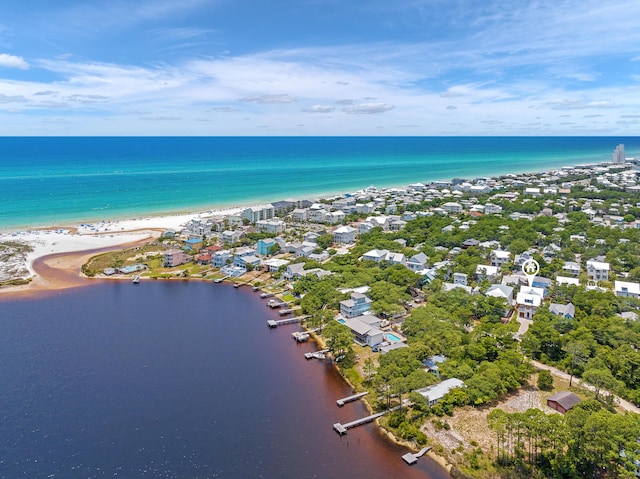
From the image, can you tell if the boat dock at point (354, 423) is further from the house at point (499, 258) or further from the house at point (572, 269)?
the house at point (572, 269)

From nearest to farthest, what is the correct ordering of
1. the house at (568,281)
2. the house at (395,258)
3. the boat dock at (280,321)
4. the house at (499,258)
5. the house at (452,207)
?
the boat dock at (280,321)
the house at (568,281)
the house at (395,258)
the house at (499,258)
the house at (452,207)

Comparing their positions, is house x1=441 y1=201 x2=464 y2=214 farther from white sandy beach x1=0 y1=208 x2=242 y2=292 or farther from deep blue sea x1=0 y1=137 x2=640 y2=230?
white sandy beach x1=0 y1=208 x2=242 y2=292

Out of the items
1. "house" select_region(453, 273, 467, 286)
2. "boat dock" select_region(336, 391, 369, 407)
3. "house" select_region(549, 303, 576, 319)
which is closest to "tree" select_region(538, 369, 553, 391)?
"house" select_region(549, 303, 576, 319)

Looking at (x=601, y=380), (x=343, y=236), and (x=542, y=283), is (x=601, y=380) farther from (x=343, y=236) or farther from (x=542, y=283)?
(x=343, y=236)

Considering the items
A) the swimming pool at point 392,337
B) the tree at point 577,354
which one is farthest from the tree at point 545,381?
the swimming pool at point 392,337

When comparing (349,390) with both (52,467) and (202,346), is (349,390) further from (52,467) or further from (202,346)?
(52,467)
